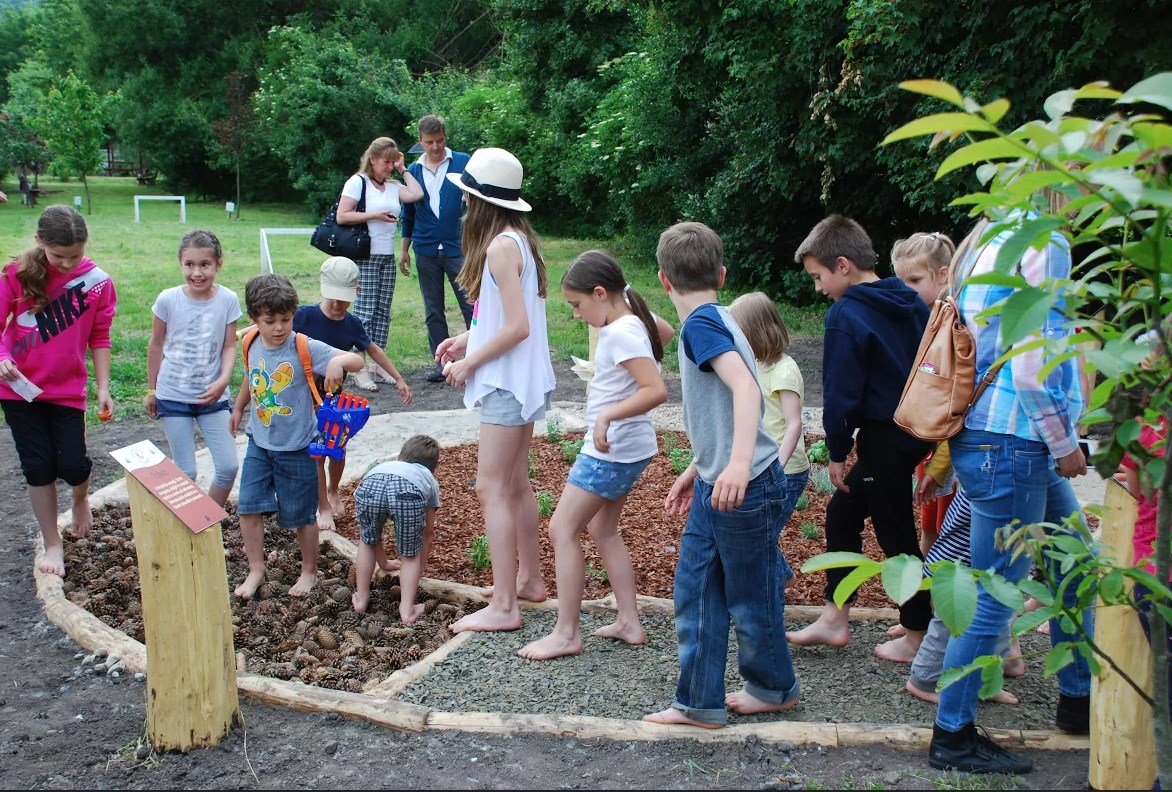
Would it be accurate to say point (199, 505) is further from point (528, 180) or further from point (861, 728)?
point (528, 180)

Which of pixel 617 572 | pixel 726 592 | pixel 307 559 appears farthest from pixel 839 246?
pixel 307 559

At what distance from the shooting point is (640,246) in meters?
20.7

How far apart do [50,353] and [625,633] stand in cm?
317

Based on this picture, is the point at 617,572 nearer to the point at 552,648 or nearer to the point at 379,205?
the point at 552,648

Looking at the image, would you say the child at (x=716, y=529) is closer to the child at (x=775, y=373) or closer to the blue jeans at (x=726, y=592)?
the blue jeans at (x=726, y=592)

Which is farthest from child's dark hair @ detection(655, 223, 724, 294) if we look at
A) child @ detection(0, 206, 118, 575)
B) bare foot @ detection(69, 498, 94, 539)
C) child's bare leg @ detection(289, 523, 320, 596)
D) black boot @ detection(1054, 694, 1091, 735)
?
bare foot @ detection(69, 498, 94, 539)

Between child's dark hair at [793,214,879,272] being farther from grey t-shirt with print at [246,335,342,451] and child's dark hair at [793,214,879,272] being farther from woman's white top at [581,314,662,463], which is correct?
grey t-shirt with print at [246,335,342,451]

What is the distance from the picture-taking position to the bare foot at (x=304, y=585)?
16.7 feet

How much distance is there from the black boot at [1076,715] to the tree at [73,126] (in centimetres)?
4121

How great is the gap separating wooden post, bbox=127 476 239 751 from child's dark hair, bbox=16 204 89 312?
2102 millimetres

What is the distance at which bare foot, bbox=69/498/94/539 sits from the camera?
18.6ft

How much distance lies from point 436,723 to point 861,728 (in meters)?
1.48

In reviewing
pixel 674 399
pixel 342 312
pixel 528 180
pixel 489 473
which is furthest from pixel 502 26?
pixel 489 473

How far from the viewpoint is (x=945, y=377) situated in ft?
11.0
